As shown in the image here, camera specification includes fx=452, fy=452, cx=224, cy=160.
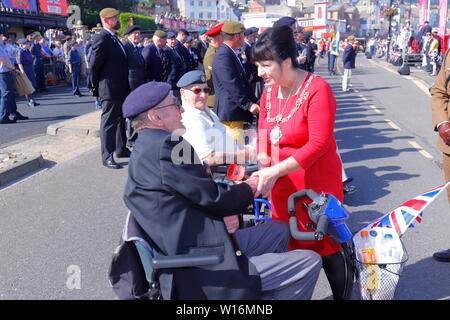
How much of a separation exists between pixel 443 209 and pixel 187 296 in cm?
385

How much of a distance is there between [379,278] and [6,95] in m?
9.92

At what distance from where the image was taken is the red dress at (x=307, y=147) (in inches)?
105

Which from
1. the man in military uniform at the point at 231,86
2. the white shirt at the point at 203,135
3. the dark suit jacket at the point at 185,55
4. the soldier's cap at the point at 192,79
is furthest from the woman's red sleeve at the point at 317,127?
the dark suit jacket at the point at 185,55

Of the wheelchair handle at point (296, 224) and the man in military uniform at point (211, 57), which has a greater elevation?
the man in military uniform at point (211, 57)

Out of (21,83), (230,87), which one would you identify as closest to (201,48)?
(21,83)

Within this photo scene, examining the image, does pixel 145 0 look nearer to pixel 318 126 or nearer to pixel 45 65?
pixel 45 65

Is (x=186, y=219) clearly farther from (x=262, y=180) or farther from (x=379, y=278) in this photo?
(x=379, y=278)

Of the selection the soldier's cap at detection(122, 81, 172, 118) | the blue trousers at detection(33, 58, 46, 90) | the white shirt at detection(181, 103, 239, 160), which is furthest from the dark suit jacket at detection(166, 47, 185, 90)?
the blue trousers at detection(33, 58, 46, 90)

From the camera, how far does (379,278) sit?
2.70 meters

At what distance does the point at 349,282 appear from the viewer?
278cm

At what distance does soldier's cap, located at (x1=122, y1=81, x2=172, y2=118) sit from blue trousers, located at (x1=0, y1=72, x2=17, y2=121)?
9158 millimetres

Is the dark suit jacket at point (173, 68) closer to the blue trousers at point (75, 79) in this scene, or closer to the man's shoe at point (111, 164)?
the man's shoe at point (111, 164)

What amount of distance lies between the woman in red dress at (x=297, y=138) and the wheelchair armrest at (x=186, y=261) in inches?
24.5

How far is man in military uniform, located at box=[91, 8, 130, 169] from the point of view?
22.6 feet
